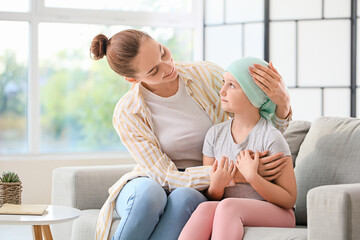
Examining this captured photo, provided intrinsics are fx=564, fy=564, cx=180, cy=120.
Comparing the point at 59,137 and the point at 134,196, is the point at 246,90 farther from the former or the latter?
the point at 59,137

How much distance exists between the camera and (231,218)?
5.94 feet

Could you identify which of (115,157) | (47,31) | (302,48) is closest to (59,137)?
(115,157)

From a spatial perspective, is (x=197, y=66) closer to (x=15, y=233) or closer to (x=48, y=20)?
(x=15, y=233)

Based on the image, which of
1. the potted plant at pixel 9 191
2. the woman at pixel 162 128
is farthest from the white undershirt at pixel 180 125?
the potted plant at pixel 9 191

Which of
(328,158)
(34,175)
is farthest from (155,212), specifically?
(34,175)

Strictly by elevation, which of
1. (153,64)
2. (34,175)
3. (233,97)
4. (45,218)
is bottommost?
(34,175)

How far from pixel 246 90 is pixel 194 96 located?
371mm

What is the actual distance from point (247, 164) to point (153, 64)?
1.81ft

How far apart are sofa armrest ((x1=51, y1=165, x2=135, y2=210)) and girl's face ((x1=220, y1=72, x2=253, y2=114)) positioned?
2.32 ft

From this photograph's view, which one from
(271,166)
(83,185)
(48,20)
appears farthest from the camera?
(48,20)

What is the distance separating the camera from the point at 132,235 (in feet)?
6.30

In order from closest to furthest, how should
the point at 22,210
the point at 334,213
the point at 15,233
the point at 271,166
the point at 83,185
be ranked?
the point at 334,213 → the point at 271,166 → the point at 22,210 → the point at 83,185 → the point at 15,233

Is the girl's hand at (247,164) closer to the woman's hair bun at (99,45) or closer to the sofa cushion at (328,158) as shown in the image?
the sofa cushion at (328,158)

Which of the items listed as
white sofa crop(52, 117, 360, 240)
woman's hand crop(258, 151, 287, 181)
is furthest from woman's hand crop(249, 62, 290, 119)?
white sofa crop(52, 117, 360, 240)
